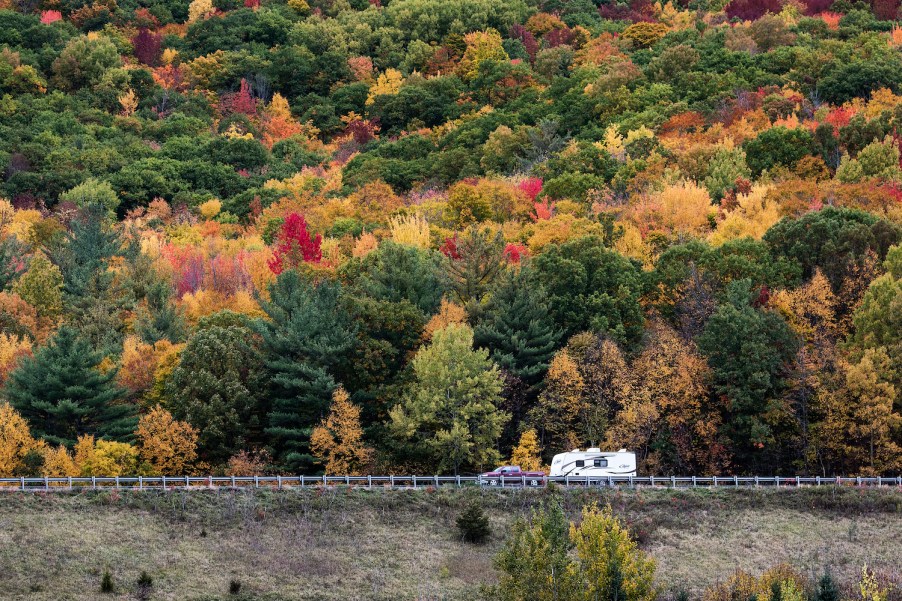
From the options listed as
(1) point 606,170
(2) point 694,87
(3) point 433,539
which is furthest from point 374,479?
(2) point 694,87

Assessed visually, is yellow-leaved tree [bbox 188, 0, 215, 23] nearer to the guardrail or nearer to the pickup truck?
the guardrail

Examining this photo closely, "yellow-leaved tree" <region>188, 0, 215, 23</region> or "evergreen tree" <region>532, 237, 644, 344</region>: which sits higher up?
"yellow-leaved tree" <region>188, 0, 215, 23</region>

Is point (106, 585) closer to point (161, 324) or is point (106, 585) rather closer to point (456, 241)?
point (161, 324)

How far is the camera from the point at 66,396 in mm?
79500

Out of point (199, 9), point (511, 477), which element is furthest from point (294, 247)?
point (199, 9)

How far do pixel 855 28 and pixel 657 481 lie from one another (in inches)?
3436

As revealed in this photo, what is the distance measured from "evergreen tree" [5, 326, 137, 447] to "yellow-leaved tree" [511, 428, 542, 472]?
20.2m

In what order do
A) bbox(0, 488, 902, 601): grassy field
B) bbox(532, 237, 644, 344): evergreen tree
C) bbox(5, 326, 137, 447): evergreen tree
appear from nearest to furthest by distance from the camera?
bbox(0, 488, 902, 601): grassy field
bbox(5, 326, 137, 447): evergreen tree
bbox(532, 237, 644, 344): evergreen tree

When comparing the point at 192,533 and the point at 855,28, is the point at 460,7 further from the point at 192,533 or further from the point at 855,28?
the point at 192,533

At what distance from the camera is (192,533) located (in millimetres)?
70188

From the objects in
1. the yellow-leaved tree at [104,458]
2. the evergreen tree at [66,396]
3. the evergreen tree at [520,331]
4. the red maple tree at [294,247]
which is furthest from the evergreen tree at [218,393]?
the red maple tree at [294,247]

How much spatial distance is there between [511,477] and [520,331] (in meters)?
11.6

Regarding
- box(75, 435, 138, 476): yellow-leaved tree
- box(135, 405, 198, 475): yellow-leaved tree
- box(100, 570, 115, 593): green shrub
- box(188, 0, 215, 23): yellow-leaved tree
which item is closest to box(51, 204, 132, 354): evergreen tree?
box(135, 405, 198, 475): yellow-leaved tree

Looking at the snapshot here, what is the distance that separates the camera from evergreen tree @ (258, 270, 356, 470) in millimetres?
80875
